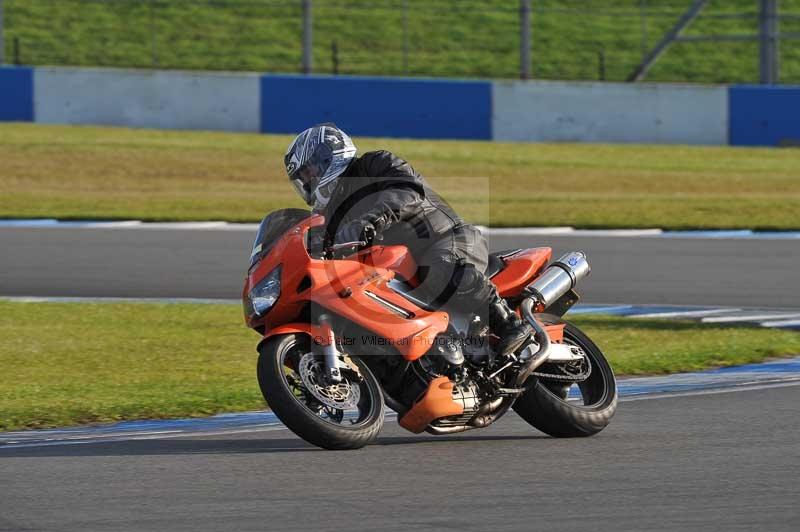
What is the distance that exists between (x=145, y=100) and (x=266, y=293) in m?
18.9

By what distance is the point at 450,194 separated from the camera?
19.5 m

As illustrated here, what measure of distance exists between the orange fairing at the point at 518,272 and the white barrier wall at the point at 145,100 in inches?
696

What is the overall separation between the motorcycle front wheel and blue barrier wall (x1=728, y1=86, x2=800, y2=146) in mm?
18092

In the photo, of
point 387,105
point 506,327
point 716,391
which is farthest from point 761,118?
point 506,327

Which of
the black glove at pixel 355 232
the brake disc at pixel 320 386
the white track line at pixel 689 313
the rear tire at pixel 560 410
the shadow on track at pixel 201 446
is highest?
the black glove at pixel 355 232

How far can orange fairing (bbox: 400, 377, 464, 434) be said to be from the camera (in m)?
6.48

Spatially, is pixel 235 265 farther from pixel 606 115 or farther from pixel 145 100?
pixel 606 115

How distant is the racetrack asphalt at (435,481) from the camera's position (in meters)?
5.37

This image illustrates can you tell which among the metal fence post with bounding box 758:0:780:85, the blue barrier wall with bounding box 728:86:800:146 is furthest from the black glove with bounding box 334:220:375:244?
the metal fence post with bounding box 758:0:780:85

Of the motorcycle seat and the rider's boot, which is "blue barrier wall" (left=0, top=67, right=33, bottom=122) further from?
the rider's boot

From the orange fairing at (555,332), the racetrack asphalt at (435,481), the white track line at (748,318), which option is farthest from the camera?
the white track line at (748,318)

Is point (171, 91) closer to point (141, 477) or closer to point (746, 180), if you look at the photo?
point (746, 180)

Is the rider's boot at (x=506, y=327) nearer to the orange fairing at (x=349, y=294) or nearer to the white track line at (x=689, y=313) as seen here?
the orange fairing at (x=349, y=294)

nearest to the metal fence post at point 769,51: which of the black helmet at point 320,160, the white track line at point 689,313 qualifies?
the white track line at point 689,313
